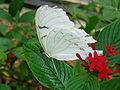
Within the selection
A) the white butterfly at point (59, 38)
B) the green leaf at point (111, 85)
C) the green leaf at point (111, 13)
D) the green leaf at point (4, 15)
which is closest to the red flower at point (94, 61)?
the white butterfly at point (59, 38)

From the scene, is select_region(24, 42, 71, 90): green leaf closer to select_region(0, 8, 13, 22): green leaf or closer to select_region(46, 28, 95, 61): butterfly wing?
select_region(46, 28, 95, 61): butterfly wing

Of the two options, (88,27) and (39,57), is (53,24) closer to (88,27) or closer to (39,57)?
(39,57)

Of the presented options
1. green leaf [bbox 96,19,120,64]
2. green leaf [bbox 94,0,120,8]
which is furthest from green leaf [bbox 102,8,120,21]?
green leaf [bbox 96,19,120,64]

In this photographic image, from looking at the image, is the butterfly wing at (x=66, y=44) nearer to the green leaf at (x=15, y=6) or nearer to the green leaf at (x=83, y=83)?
the green leaf at (x=83, y=83)

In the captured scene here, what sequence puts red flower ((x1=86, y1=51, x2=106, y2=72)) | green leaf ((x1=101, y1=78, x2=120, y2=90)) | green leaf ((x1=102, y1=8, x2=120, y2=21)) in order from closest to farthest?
red flower ((x1=86, y1=51, x2=106, y2=72))
green leaf ((x1=101, y1=78, x2=120, y2=90))
green leaf ((x1=102, y1=8, x2=120, y2=21))

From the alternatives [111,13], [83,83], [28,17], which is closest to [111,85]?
[83,83]

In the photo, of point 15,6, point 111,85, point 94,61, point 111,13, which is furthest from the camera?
point 15,6

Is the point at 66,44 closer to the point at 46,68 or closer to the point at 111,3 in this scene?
the point at 46,68
